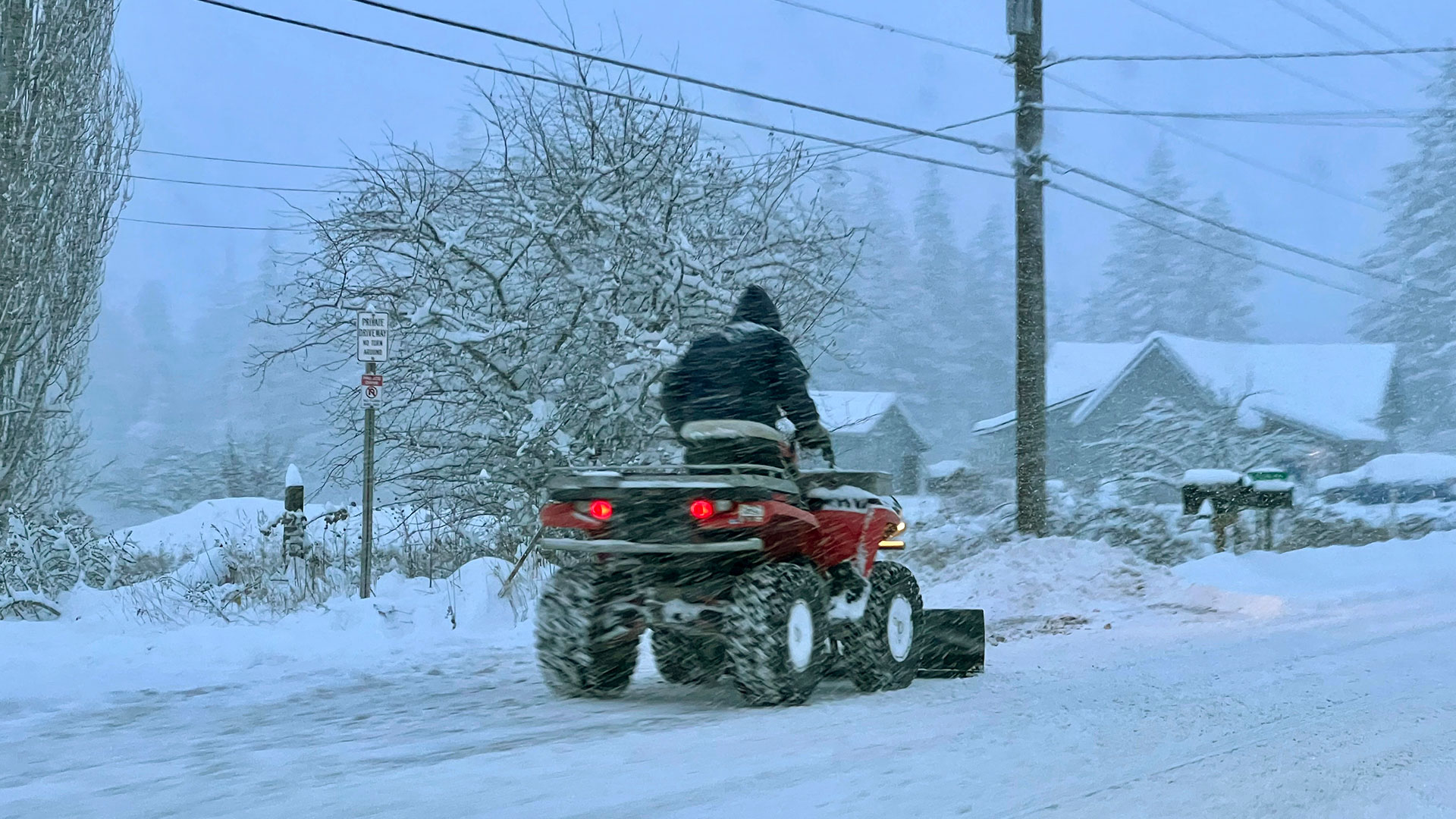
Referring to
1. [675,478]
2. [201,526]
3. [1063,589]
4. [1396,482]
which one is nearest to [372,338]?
[675,478]

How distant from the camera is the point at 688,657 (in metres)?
8.52

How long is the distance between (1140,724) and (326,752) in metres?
4.06

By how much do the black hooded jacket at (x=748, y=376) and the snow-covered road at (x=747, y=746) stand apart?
1.70 m

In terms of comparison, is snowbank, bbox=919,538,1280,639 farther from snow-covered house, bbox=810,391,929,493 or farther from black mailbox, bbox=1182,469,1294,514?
snow-covered house, bbox=810,391,929,493

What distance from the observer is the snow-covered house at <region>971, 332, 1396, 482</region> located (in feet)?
126

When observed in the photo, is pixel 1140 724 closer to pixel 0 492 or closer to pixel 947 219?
pixel 0 492

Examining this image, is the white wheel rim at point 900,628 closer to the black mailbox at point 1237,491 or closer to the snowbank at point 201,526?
the snowbank at point 201,526

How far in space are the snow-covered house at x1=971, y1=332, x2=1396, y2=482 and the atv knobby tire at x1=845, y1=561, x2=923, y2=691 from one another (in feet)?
93.3

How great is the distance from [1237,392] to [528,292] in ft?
94.2

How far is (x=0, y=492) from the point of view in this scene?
15.5m

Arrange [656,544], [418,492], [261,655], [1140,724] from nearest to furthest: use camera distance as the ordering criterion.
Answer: [1140,724], [656,544], [261,655], [418,492]

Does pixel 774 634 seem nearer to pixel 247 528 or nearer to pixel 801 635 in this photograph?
pixel 801 635

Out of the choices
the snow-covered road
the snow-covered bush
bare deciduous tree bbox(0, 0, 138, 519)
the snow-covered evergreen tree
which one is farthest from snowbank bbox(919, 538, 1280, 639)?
the snow-covered evergreen tree

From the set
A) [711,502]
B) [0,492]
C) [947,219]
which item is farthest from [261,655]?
[947,219]
